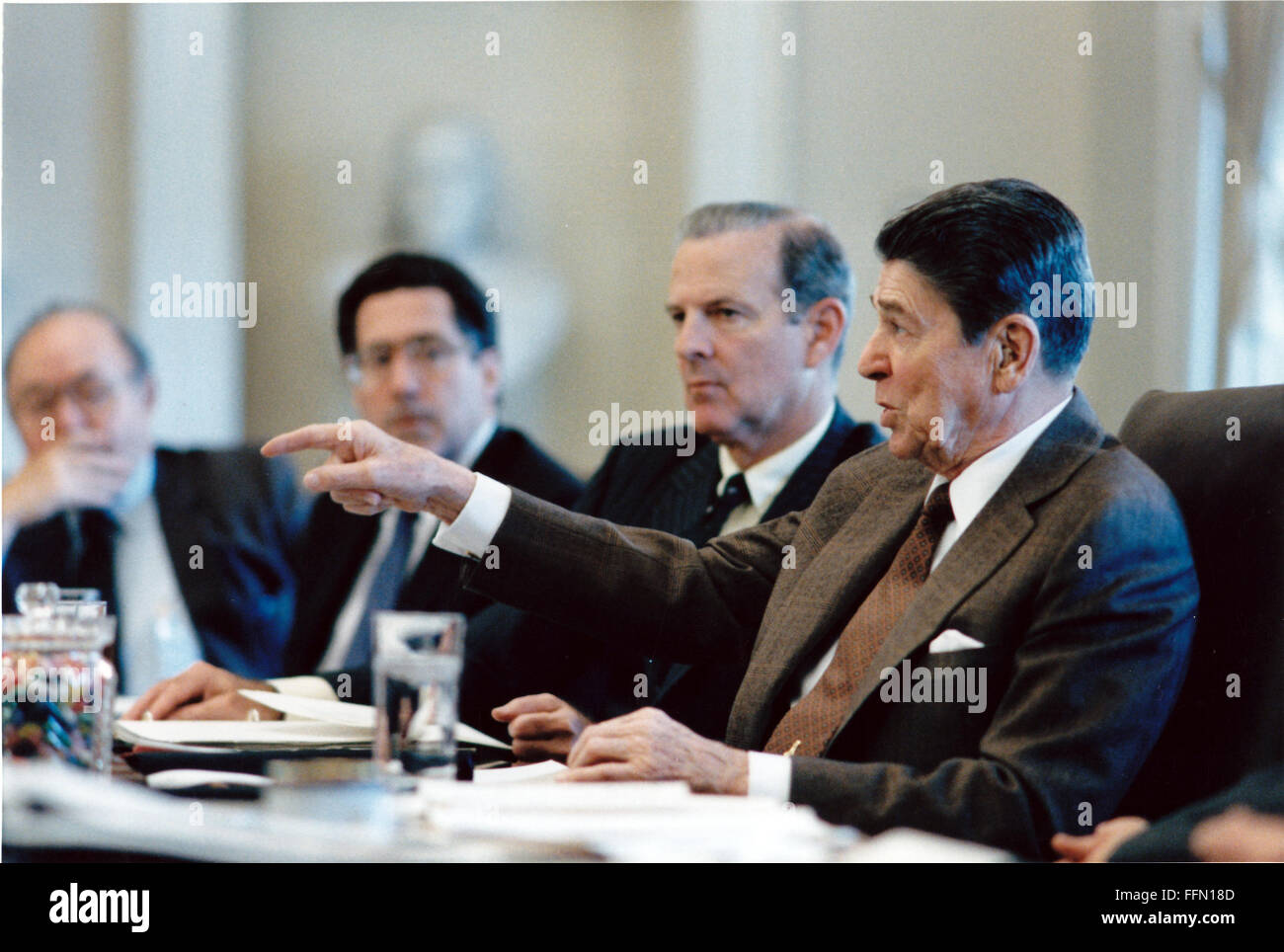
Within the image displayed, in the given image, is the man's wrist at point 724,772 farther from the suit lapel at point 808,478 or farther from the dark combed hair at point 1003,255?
the suit lapel at point 808,478

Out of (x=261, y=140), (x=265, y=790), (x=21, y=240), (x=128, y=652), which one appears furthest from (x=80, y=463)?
(x=265, y=790)

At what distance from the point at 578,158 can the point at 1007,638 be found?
107 inches

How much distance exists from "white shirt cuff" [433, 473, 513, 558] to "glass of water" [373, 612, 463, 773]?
1.79 ft

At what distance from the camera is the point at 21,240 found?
3498 mm

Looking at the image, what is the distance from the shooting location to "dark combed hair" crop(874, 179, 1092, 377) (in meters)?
1.58

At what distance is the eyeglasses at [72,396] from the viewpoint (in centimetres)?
289

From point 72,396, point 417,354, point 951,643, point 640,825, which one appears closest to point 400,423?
point 417,354

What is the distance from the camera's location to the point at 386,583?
276cm

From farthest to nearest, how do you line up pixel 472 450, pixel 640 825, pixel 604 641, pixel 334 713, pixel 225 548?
1. pixel 225 548
2. pixel 472 450
3. pixel 604 641
4. pixel 334 713
5. pixel 640 825

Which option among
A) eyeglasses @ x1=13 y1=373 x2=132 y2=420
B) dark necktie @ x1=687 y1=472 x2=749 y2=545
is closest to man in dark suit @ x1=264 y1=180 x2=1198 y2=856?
dark necktie @ x1=687 y1=472 x2=749 y2=545

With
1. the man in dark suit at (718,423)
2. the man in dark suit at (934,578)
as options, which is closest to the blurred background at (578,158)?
the man in dark suit at (718,423)

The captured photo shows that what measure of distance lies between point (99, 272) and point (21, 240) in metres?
0.25

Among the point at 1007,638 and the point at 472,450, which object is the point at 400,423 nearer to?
the point at 472,450

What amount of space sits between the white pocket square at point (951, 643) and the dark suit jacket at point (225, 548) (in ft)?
6.40
